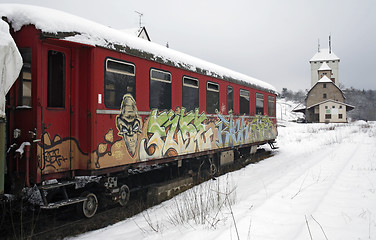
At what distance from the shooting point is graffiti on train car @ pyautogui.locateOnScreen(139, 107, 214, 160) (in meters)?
→ 6.57

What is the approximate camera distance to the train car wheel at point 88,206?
5.36 m

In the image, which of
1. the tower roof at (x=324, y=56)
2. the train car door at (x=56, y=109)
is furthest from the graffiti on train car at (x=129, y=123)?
the tower roof at (x=324, y=56)

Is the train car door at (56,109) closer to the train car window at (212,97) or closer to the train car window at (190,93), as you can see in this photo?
the train car window at (190,93)

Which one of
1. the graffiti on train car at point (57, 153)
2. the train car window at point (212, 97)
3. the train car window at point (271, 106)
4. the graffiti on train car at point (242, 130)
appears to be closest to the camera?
the graffiti on train car at point (57, 153)

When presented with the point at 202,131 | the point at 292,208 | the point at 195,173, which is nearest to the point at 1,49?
the point at 292,208

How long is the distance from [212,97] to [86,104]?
15.3 feet

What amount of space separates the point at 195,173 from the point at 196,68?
10.3 feet

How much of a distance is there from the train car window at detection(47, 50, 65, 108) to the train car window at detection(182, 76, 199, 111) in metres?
3.33

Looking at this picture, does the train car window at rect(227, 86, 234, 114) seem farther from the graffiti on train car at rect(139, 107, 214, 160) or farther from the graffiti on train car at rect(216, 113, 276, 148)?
the graffiti on train car at rect(139, 107, 214, 160)

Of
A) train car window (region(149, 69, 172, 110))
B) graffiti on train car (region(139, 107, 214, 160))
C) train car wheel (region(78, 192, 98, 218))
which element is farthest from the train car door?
train car window (region(149, 69, 172, 110))

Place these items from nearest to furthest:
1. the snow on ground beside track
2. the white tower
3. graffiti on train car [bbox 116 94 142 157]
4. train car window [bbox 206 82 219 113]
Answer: the snow on ground beside track, graffiti on train car [bbox 116 94 142 157], train car window [bbox 206 82 219 113], the white tower

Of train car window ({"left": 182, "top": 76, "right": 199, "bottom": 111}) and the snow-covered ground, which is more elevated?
train car window ({"left": 182, "top": 76, "right": 199, "bottom": 111})

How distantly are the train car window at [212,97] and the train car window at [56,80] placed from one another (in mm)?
4646

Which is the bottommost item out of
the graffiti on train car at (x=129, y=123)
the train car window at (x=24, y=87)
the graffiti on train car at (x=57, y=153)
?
the graffiti on train car at (x=57, y=153)
